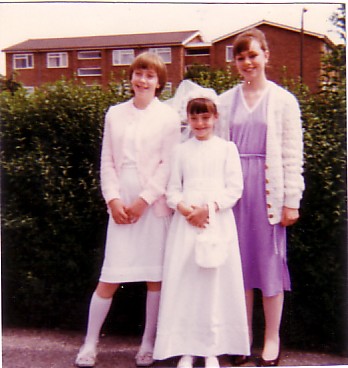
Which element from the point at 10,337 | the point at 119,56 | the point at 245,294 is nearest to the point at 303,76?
the point at 119,56

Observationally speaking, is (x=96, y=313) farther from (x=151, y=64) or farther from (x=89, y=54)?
(x=89, y=54)

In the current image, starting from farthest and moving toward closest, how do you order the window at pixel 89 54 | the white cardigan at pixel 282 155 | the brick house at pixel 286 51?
the window at pixel 89 54 → the brick house at pixel 286 51 → the white cardigan at pixel 282 155

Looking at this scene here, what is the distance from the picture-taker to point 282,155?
2.75 m

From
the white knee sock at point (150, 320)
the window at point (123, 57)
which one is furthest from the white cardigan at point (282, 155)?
the window at point (123, 57)

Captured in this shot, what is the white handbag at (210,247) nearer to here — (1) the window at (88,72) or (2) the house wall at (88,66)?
(2) the house wall at (88,66)

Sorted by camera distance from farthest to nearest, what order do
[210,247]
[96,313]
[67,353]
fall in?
[67,353]
[96,313]
[210,247]

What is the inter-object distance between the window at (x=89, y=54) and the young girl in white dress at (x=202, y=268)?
753 millimetres

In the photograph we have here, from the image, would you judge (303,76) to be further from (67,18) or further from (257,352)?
(257,352)

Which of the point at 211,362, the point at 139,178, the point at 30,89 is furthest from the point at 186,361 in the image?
the point at 30,89

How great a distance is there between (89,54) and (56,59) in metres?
0.18

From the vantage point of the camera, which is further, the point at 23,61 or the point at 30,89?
the point at 30,89

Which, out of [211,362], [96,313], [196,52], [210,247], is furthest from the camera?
[196,52]

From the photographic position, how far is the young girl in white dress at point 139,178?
2.77 metres

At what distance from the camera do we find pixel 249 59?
2.78 m
